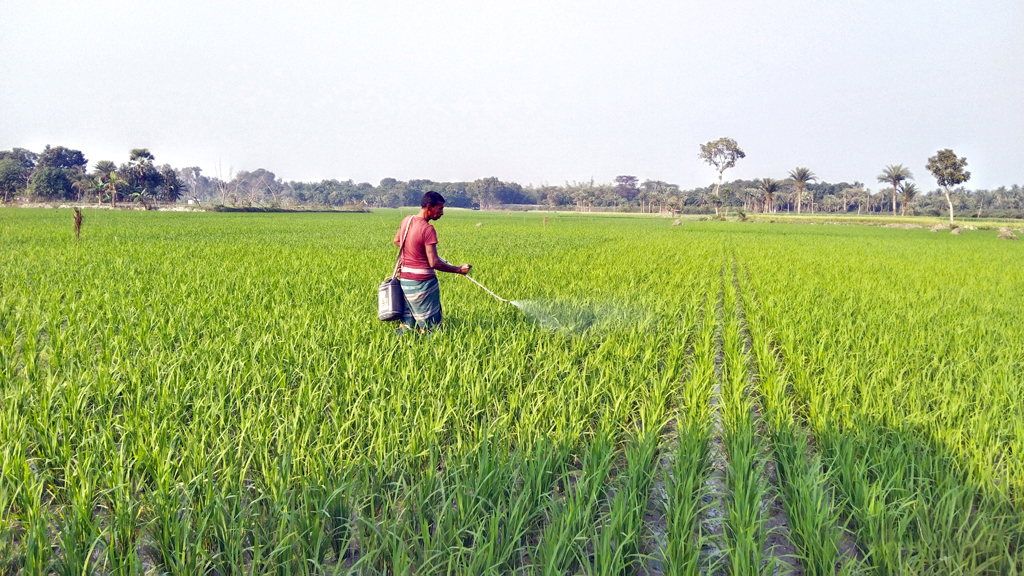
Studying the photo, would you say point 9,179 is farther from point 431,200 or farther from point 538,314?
point 431,200

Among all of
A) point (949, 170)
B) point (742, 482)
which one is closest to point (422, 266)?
point (742, 482)

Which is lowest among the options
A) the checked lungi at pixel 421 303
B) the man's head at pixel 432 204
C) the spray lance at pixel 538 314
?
the spray lance at pixel 538 314

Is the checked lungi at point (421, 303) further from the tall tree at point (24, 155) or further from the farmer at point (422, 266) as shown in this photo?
the tall tree at point (24, 155)

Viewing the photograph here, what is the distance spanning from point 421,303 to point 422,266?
316 mm

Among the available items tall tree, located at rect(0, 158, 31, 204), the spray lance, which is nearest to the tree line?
tall tree, located at rect(0, 158, 31, 204)

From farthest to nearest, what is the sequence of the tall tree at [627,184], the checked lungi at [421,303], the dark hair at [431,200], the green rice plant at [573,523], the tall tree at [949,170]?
the tall tree at [627,184] → the tall tree at [949,170] → the checked lungi at [421,303] → the dark hair at [431,200] → the green rice plant at [573,523]

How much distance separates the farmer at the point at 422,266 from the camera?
4.14 m

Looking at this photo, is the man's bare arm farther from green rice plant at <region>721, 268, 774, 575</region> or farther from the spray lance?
green rice plant at <region>721, 268, 774, 575</region>

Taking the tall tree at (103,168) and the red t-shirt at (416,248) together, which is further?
the tall tree at (103,168)

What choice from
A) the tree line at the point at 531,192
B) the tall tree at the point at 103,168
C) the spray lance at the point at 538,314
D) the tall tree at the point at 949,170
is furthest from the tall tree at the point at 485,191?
the spray lance at the point at 538,314

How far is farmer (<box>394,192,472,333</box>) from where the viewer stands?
13.6 ft

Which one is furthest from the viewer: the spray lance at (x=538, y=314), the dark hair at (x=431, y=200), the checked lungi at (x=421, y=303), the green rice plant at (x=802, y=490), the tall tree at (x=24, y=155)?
the tall tree at (x=24, y=155)

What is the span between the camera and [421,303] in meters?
4.42

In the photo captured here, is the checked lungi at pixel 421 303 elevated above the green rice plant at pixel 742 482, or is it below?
above
